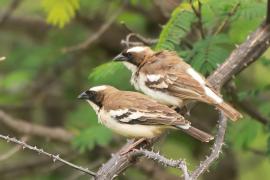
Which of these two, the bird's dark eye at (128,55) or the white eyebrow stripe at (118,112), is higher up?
A: the bird's dark eye at (128,55)

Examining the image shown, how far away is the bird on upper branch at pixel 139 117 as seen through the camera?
16.0ft

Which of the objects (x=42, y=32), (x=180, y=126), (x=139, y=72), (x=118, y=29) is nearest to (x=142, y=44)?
(x=139, y=72)

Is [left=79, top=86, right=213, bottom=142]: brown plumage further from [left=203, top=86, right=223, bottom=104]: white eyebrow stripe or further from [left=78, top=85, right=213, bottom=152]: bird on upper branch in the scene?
[left=203, top=86, right=223, bottom=104]: white eyebrow stripe

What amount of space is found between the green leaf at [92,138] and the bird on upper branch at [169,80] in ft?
5.17

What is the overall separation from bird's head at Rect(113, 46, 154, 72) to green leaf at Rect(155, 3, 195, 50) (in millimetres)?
141

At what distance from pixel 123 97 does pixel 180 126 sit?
607 mm

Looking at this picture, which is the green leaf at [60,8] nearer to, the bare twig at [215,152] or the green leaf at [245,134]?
the green leaf at [245,134]

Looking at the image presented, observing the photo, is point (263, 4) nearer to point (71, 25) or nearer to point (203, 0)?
point (203, 0)

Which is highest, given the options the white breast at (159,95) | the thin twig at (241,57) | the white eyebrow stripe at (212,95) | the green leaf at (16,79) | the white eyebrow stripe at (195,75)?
the thin twig at (241,57)

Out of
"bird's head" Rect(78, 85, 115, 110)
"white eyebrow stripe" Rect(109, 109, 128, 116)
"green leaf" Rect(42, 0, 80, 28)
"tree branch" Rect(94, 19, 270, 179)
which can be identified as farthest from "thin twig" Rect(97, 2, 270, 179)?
"green leaf" Rect(42, 0, 80, 28)

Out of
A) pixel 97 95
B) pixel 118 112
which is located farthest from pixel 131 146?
pixel 97 95

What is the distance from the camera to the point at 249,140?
684 cm

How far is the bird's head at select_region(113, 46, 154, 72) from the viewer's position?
220 inches

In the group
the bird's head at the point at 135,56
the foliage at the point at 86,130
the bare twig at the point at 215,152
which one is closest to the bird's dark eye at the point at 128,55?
the bird's head at the point at 135,56
